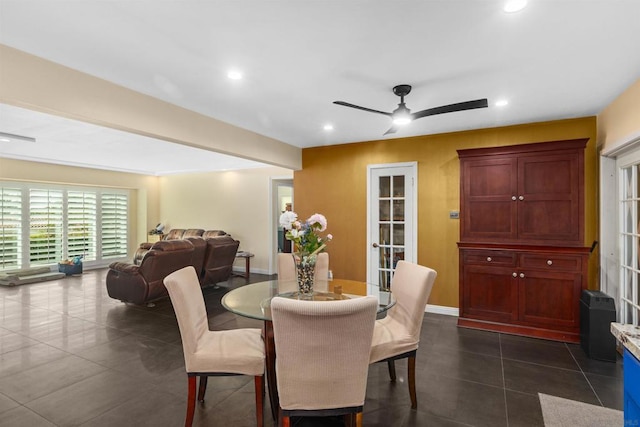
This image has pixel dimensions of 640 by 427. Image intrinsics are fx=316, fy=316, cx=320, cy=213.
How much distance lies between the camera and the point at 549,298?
3.48 m

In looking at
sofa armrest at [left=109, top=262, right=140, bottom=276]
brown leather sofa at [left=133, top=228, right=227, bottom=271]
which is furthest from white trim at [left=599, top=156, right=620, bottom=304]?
brown leather sofa at [left=133, top=228, right=227, bottom=271]

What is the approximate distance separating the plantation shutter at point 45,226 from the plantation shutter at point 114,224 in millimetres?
935

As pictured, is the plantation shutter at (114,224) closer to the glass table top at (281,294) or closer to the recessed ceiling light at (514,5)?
the glass table top at (281,294)

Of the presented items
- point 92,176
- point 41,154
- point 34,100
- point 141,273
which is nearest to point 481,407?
point 34,100

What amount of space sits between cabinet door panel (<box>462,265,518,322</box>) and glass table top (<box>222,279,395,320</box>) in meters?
1.63

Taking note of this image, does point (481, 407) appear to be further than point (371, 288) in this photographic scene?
No

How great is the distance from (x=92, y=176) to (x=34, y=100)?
6.41 m

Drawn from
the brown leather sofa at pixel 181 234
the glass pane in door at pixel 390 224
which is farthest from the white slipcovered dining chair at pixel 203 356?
the brown leather sofa at pixel 181 234

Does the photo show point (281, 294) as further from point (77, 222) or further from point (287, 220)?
point (77, 222)

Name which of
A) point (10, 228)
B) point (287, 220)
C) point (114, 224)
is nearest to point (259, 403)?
point (287, 220)

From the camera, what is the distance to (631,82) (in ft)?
8.96

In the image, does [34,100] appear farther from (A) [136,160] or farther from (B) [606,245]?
(B) [606,245]

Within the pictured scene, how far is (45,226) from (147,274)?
4.65 m

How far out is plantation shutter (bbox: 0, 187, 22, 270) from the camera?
21.2 feet
